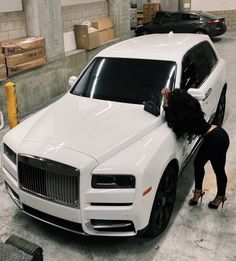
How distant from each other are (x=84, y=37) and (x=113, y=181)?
7.76 meters

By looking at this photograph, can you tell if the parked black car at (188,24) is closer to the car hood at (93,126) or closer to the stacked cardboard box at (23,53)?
the stacked cardboard box at (23,53)

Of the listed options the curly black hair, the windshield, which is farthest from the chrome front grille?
the windshield

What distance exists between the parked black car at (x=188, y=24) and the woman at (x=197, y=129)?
12.4m

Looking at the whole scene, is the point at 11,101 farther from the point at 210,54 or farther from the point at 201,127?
the point at 201,127

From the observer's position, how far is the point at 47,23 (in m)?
8.66

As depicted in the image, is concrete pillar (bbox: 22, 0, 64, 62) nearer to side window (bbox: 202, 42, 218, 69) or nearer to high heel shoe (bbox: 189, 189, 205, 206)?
side window (bbox: 202, 42, 218, 69)

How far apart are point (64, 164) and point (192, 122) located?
1395 millimetres

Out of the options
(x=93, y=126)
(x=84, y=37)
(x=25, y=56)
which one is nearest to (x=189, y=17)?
(x=84, y=37)

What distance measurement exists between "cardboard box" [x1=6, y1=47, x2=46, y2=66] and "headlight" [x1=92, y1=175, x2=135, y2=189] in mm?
4845

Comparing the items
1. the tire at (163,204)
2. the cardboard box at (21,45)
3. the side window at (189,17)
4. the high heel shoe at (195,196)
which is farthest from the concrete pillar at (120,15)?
the tire at (163,204)

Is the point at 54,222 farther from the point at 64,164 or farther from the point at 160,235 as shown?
the point at 160,235

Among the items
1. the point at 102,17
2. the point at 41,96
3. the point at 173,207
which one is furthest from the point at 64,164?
the point at 102,17

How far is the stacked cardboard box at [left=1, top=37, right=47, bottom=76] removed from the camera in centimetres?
734

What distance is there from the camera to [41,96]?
8570 mm
